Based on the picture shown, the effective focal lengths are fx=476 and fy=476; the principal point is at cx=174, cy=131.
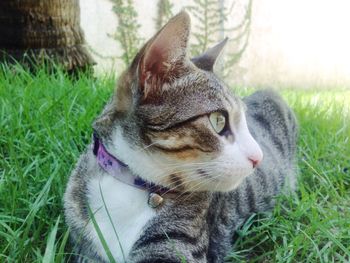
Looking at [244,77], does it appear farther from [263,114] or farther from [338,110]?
[263,114]

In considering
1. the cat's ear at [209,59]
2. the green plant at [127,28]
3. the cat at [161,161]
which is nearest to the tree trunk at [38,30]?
the cat's ear at [209,59]

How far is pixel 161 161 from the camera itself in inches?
54.2

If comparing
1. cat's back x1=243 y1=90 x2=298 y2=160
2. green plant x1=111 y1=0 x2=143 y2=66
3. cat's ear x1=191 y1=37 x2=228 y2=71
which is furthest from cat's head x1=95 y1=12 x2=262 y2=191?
green plant x1=111 y1=0 x2=143 y2=66

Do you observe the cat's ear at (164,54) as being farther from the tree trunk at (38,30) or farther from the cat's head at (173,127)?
the tree trunk at (38,30)

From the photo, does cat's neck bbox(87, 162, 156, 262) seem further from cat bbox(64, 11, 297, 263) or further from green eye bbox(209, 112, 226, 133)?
green eye bbox(209, 112, 226, 133)

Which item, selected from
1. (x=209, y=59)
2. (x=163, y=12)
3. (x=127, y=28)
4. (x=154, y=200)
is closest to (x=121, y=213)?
(x=154, y=200)

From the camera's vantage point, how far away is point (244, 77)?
664 centimetres

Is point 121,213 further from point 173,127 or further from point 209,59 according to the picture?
point 209,59

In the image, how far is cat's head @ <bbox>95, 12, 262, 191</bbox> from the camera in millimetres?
1366

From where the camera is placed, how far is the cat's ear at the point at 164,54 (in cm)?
133

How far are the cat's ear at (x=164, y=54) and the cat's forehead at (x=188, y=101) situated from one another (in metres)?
0.04

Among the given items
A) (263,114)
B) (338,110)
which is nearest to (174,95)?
(263,114)

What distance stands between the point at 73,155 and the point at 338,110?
1.86 meters

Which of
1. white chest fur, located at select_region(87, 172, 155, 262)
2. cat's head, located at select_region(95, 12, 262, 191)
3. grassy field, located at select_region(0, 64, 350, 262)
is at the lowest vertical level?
grassy field, located at select_region(0, 64, 350, 262)
